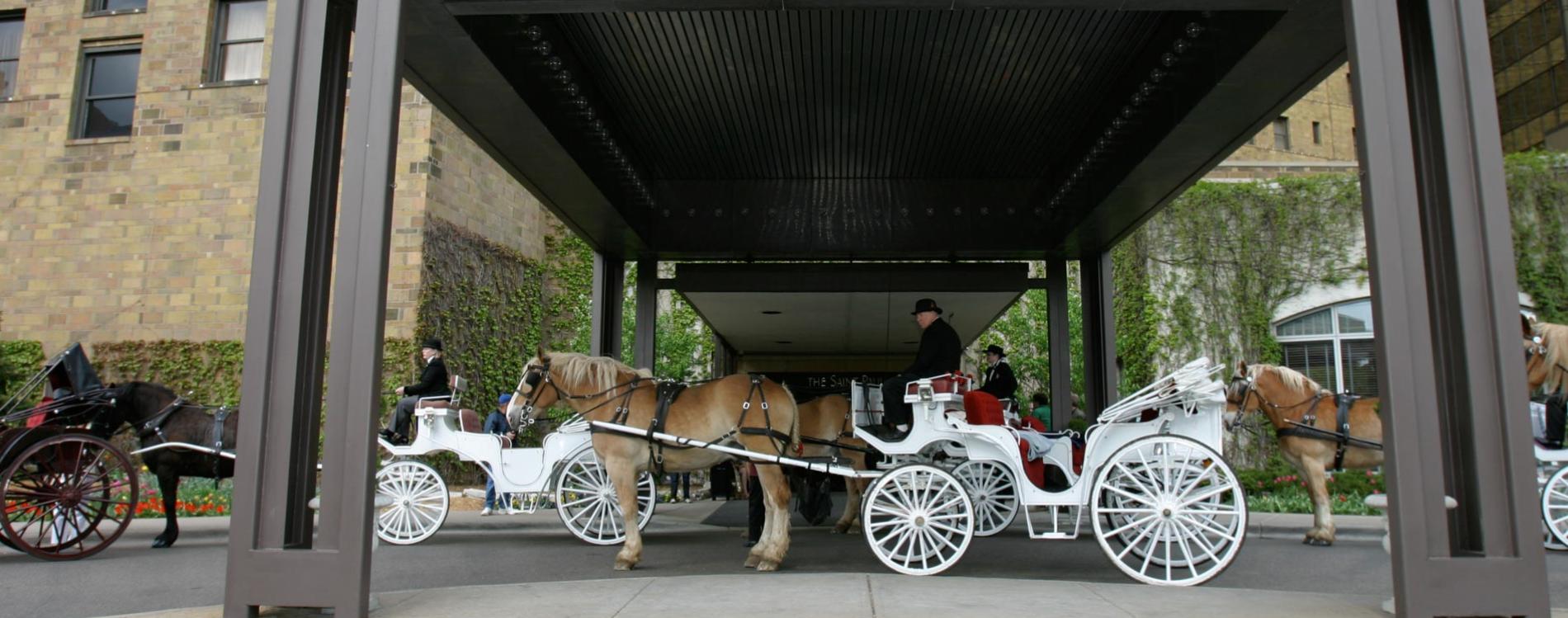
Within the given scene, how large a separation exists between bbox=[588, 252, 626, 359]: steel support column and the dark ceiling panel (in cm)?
164

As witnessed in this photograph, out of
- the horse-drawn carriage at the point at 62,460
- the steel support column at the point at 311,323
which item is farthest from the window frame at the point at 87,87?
the steel support column at the point at 311,323

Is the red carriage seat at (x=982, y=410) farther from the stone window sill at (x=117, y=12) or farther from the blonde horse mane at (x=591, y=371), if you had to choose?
the stone window sill at (x=117, y=12)

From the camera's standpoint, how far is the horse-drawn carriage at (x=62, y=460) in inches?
311

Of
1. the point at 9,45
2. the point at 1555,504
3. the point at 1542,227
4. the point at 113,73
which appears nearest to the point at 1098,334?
the point at 1555,504

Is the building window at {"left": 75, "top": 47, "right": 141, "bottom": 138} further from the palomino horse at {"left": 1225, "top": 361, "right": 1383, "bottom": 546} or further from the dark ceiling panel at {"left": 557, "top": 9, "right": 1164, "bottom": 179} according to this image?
the palomino horse at {"left": 1225, "top": 361, "right": 1383, "bottom": 546}

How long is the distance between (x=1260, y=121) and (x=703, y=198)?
6651 millimetres

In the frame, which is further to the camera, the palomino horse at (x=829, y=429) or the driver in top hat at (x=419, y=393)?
the driver in top hat at (x=419, y=393)

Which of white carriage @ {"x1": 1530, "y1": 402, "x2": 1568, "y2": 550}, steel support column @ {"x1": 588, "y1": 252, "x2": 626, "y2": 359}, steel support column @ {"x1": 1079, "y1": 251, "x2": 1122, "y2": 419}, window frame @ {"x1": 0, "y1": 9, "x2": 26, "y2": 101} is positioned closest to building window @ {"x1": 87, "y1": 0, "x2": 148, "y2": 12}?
window frame @ {"x1": 0, "y1": 9, "x2": 26, "y2": 101}

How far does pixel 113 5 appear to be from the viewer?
823 inches

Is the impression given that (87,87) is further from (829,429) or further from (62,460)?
(829,429)

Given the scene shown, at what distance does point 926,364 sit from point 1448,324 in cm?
385

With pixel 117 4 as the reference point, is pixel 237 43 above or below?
below

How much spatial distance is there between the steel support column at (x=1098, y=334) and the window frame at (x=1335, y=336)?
967 cm

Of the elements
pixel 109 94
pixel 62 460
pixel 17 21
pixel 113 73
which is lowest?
pixel 62 460
